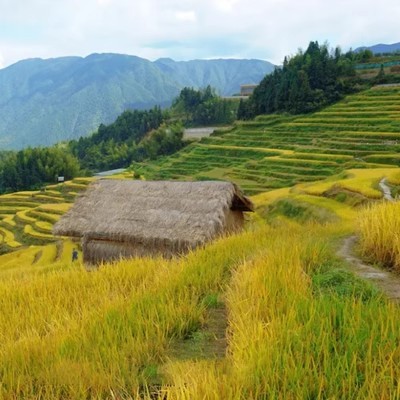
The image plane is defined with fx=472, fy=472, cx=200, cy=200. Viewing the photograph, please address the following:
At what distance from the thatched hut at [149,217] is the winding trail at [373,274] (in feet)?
19.7

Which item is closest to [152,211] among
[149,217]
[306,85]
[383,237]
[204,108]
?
[149,217]

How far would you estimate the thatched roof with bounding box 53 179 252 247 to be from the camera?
11.8 meters

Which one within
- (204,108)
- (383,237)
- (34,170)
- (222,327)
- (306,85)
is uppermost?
(306,85)

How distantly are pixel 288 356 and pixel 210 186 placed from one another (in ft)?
34.3

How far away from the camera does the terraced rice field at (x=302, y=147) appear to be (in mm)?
33453

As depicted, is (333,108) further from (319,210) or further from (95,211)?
(95,211)

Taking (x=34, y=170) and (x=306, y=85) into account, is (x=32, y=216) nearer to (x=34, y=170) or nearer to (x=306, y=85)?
(x=34, y=170)

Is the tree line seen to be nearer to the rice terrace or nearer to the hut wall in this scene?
the hut wall

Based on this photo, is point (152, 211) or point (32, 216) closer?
point (152, 211)

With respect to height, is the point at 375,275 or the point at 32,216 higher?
the point at 375,275

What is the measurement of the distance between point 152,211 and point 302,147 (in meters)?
29.6

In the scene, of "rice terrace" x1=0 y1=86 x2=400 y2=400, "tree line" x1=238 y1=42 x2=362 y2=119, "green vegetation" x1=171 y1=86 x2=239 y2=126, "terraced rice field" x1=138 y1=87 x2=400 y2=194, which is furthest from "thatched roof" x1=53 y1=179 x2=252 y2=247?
"green vegetation" x1=171 y1=86 x2=239 y2=126

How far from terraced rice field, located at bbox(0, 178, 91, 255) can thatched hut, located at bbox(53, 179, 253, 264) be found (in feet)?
37.7

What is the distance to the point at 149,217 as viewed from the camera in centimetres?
1248
